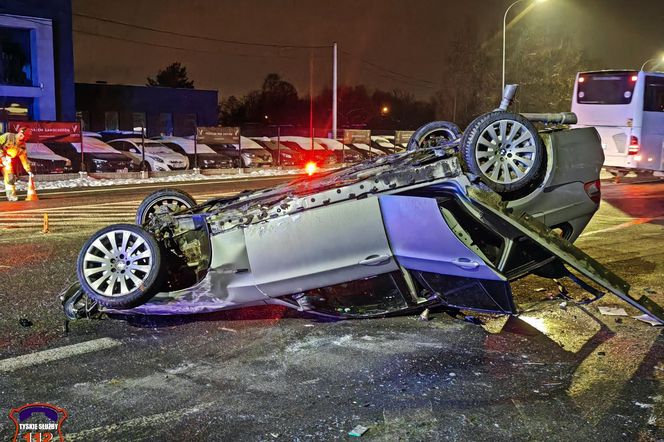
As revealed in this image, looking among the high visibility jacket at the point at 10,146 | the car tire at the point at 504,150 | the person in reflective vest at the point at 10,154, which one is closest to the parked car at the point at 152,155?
the person in reflective vest at the point at 10,154

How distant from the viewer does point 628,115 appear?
1858cm

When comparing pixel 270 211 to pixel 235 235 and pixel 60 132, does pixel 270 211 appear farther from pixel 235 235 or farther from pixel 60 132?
pixel 60 132

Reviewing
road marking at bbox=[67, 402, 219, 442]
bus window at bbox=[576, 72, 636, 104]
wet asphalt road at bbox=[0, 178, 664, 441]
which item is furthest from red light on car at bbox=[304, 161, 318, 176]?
bus window at bbox=[576, 72, 636, 104]

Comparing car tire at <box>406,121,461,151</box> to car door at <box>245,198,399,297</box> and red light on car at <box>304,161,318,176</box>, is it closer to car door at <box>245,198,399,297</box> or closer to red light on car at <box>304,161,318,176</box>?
red light on car at <box>304,161,318,176</box>

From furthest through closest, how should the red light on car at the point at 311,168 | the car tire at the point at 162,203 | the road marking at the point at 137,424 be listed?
the red light on car at the point at 311,168, the car tire at the point at 162,203, the road marking at the point at 137,424

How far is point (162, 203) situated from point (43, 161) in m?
15.7

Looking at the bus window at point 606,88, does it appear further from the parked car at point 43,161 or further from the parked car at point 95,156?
the parked car at point 43,161

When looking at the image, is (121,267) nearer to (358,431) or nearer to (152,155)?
(358,431)

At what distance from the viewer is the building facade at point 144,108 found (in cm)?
4041

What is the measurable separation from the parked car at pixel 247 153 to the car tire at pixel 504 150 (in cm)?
2081

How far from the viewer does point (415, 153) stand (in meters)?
5.25

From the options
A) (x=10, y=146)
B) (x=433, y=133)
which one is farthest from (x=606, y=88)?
(x=10, y=146)

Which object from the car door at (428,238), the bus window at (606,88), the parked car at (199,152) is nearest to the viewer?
the car door at (428,238)

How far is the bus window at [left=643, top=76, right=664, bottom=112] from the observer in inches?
718
